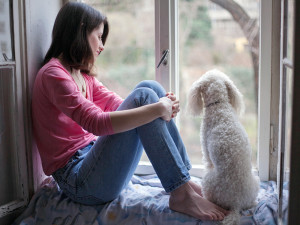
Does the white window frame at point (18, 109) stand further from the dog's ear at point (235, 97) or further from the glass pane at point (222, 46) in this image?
the dog's ear at point (235, 97)

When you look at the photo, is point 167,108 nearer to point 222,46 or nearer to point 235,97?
point 235,97

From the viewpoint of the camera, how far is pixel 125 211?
5.39 feet

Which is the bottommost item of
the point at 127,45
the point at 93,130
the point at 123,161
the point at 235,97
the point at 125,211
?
the point at 125,211

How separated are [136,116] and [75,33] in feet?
1.66

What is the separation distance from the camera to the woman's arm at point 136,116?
1.49 metres

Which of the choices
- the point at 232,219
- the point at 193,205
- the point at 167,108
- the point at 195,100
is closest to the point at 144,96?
the point at 167,108

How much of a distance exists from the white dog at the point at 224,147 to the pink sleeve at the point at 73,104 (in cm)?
40

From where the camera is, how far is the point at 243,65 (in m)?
1.94

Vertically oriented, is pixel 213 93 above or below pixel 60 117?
above

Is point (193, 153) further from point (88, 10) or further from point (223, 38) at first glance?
point (88, 10)

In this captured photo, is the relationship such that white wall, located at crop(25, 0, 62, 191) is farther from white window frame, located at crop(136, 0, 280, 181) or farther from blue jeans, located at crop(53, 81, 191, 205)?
white window frame, located at crop(136, 0, 280, 181)

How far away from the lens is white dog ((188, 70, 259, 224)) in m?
1.48

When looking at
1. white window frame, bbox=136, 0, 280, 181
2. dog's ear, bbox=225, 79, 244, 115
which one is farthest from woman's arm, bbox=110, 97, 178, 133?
white window frame, bbox=136, 0, 280, 181

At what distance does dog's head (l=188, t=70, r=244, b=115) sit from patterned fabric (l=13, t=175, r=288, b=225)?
0.41 m
